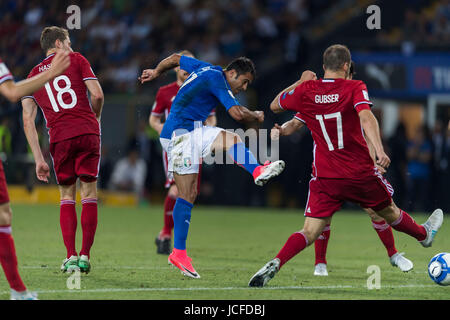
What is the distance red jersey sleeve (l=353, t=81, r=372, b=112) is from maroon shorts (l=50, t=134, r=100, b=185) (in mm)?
2633

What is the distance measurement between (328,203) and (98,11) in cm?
1871

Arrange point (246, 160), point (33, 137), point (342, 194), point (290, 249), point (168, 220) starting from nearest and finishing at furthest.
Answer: point (290, 249)
point (342, 194)
point (246, 160)
point (33, 137)
point (168, 220)

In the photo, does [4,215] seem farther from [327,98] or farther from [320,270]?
[320,270]

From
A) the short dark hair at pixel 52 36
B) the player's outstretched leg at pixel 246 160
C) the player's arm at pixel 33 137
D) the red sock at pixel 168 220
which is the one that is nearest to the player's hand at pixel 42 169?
the player's arm at pixel 33 137

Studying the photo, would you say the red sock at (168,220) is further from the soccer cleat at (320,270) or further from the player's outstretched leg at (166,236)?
the soccer cleat at (320,270)

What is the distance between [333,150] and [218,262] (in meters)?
2.65

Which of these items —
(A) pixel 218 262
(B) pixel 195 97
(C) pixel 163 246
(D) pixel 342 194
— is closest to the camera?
(D) pixel 342 194

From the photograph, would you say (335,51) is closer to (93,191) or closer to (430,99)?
(93,191)

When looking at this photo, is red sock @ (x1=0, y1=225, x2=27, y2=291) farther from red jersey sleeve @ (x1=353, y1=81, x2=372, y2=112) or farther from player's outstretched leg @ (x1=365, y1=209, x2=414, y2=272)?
player's outstretched leg @ (x1=365, y1=209, x2=414, y2=272)

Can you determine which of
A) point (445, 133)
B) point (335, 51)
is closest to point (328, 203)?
point (335, 51)

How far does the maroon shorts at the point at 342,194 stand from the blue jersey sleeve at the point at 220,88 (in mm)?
1065

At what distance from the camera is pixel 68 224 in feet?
26.3
